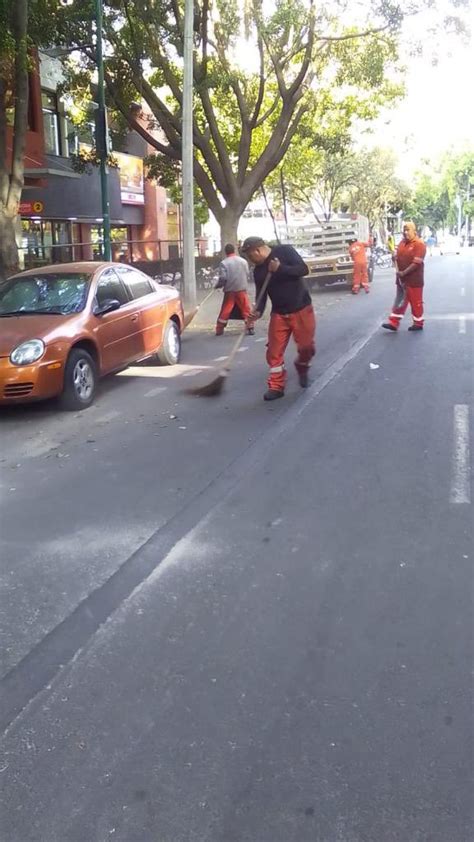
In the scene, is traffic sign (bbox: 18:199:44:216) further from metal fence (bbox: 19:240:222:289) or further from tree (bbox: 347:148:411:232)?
tree (bbox: 347:148:411:232)

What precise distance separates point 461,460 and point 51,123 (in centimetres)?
2257

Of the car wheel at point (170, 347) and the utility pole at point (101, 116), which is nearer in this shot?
the car wheel at point (170, 347)

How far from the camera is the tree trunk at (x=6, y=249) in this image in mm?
13016

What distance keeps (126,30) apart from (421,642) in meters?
18.5

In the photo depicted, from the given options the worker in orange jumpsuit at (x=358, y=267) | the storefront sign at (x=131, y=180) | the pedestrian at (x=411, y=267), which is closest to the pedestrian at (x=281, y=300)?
the pedestrian at (x=411, y=267)

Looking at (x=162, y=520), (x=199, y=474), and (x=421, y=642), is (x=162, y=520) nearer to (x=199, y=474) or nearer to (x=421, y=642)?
(x=199, y=474)

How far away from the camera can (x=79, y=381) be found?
8.43 meters

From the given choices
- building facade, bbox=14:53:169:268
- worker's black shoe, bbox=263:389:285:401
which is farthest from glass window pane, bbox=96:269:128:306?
building facade, bbox=14:53:169:268

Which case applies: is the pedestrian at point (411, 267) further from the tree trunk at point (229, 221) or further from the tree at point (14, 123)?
the tree trunk at point (229, 221)

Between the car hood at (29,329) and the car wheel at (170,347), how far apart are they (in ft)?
8.10

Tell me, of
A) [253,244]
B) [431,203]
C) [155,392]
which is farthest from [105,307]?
[431,203]

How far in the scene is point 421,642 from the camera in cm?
347

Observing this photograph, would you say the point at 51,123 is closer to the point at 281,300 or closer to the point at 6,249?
the point at 6,249

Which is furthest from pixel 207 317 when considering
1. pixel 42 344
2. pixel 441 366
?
pixel 42 344
